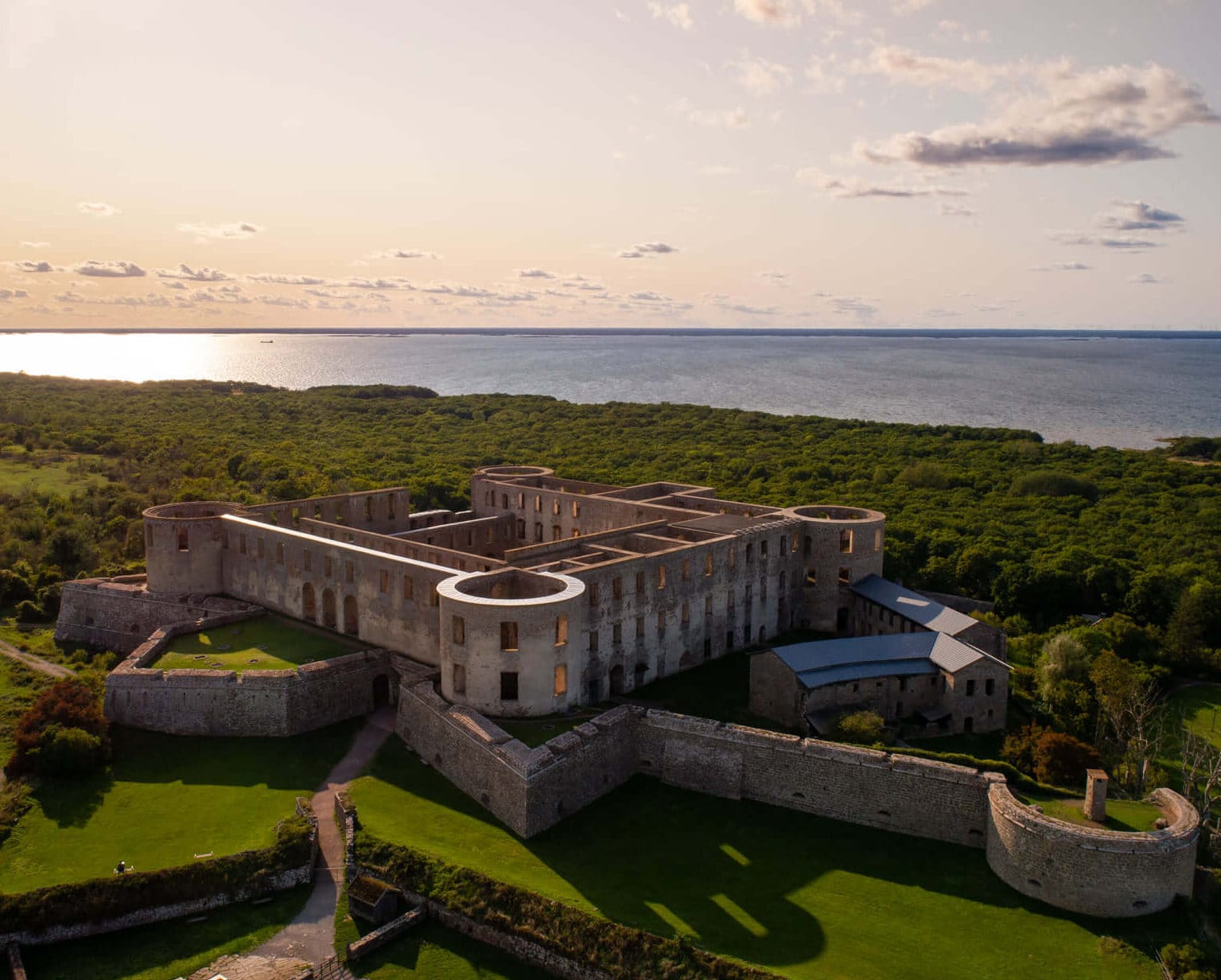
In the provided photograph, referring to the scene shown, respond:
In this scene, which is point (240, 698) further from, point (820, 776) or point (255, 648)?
point (820, 776)

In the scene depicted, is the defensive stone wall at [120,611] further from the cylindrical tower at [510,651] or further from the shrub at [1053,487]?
the shrub at [1053,487]

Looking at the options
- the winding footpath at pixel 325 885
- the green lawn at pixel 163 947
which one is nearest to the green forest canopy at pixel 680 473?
the winding footpath at pixel 325 885

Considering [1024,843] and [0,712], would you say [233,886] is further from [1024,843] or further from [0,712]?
[1024,843]

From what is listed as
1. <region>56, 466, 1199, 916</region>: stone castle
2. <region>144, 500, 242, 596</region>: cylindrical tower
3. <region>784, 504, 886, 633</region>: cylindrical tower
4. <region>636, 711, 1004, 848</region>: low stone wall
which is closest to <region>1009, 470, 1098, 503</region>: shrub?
<region>56, 466, 1199, 916</region>: stone castle

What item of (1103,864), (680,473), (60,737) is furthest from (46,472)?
(1103,864)

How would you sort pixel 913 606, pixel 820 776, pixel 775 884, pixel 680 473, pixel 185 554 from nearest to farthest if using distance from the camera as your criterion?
pixel 775 884 < pixel 820 776 < pixel 913 606 < pixel 185 554 < pixel 680 473

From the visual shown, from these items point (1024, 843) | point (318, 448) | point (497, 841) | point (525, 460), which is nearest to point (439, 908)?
point (497, 841)

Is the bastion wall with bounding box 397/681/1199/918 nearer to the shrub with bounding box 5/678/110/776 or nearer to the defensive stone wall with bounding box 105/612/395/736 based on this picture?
the defensive stone wall with bounding box 105/612/395/736
